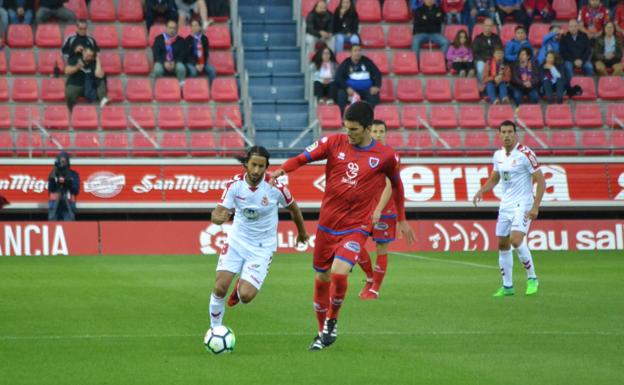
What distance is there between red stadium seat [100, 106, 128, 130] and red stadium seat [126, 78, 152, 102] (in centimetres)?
86

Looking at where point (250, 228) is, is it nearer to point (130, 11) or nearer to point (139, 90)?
point (139, 90)

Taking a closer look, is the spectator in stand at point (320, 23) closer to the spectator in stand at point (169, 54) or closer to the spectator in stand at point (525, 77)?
the spectator in stand at point (169, 54)

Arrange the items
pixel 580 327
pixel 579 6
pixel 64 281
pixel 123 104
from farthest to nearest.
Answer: pixel 579 6 < pixel 123 104 < pixel 64 281 < pixel 580 327

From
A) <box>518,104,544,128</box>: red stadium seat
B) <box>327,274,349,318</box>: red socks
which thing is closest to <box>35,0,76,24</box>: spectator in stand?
<box>518,104,544,128</box>: red stadium seat

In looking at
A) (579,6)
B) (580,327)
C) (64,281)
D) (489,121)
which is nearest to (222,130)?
(489,121)

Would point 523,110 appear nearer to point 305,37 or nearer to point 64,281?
point 305,37

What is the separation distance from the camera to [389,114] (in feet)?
93.3

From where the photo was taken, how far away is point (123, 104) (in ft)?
92.6

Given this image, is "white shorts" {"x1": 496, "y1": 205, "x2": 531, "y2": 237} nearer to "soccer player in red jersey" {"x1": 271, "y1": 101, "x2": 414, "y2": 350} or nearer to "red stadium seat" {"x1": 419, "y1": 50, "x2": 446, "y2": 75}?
"soccer player in red jersey" {"x1": 271, "y1": 101, "x2": 414, "y2": 350}

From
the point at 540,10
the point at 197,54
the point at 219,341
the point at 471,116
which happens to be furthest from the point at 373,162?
the point at 540,10

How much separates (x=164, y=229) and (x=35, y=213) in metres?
3.07

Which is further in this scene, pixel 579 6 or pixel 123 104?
pixel 579 6

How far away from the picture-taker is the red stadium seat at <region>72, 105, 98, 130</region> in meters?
27.3

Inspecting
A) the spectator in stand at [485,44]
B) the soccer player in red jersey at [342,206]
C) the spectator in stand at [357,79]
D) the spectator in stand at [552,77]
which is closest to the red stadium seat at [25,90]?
the spectator in stand at [357,79]
